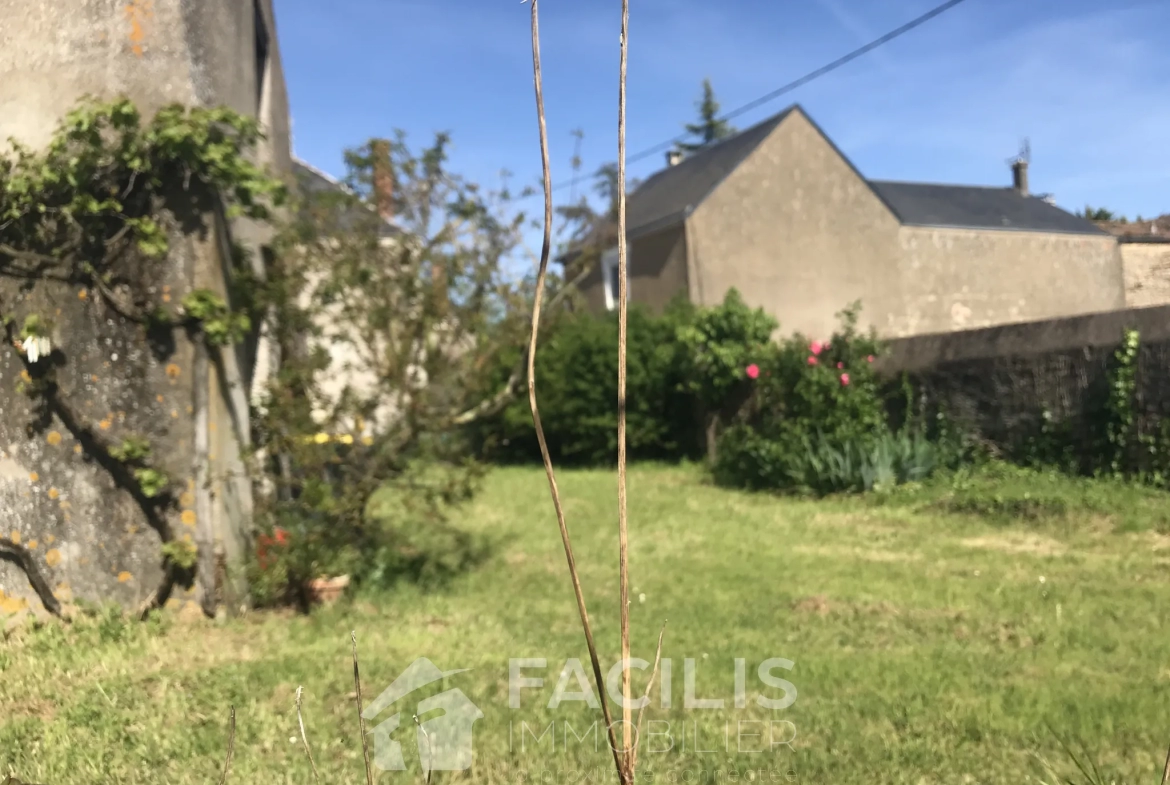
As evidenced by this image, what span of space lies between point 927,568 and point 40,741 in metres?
5.20

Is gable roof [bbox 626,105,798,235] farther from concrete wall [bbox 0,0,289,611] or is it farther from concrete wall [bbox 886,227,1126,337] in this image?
concrete wall [bbox 0,0,289,611]

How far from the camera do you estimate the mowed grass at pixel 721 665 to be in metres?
2.91

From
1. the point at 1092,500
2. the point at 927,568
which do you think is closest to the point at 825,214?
the point at 1092,500

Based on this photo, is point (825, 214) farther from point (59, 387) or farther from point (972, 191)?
point (59, 387)

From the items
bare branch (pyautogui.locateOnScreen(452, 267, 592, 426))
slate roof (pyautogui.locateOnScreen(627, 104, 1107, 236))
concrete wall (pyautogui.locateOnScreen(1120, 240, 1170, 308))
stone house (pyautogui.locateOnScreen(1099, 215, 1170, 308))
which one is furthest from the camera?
stone house (pyautogui.locateOnScreen(1099, 215, 1170, 308))

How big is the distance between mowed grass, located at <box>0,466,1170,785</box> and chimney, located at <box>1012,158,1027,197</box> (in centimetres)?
2232

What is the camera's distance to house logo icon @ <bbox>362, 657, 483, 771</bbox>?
2938 millimetres

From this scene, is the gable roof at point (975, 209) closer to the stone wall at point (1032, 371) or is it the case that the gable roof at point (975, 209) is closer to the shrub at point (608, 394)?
the shrub at point (608, 394)

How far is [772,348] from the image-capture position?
11.3 meters

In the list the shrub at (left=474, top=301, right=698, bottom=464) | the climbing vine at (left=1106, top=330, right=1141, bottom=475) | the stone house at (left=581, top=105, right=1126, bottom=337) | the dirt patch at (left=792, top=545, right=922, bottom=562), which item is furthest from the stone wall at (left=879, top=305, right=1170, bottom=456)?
the stone house at (left=581, top=105, right=1126, bottom=337)

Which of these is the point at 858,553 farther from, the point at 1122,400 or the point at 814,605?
the point at 1122,400

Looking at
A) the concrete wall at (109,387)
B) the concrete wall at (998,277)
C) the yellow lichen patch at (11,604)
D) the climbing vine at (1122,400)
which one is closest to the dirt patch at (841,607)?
the concrete wall at (109,387)

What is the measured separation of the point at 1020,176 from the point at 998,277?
21.0ft

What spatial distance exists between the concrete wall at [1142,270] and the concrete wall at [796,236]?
29.2 ft
